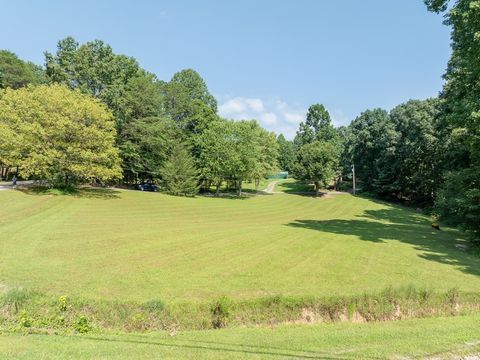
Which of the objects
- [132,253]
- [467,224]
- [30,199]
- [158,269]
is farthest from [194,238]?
[30,199]

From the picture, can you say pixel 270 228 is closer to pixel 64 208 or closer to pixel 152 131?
pixel 64 208

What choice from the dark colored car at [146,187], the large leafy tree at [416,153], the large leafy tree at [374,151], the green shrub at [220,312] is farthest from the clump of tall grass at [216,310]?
the large leafy tree at [374,151]

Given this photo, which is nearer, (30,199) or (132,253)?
(132,253)

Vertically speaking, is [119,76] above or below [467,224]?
above

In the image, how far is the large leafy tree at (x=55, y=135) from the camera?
34.7m

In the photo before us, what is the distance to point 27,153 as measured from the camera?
3550 centimetres

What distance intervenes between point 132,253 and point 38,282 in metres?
5.10

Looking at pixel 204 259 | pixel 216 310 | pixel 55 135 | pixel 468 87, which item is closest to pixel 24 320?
pixel 216 310

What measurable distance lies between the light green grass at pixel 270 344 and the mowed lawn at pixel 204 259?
10.7 feet

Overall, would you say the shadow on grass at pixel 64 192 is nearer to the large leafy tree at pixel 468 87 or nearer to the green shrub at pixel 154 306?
the green shrub at pixel 154 306

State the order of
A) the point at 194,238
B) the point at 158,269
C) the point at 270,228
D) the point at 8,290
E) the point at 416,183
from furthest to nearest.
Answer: the point at 416,183
the point at 270,228
the point at 194,238
the point at 158,269
the point at 8,290

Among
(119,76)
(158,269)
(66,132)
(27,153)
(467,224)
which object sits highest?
(119,76)

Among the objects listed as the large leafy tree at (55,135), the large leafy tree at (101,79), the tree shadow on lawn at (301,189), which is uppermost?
the large leafy tree at (101,79)

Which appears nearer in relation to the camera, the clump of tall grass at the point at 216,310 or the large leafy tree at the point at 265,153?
the clump of tall grass at the point at 216,310
